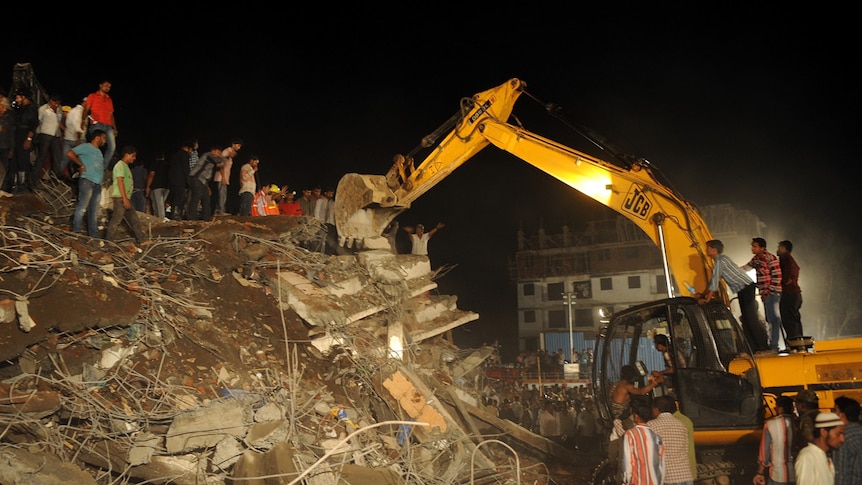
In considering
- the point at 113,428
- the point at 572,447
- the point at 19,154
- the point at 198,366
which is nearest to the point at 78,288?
the point at 198,366

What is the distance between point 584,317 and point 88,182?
37.6 metres

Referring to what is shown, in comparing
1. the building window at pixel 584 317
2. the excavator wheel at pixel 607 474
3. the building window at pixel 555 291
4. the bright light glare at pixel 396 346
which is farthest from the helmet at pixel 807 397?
the building window at pixel 555 291

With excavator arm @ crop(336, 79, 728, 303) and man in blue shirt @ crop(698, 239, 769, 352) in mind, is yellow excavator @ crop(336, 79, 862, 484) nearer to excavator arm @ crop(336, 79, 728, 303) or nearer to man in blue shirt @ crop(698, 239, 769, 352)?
excavator arm @ crop(336, 79, 728, 303)

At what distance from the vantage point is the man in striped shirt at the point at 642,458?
527 cm

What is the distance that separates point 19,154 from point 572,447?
1010 cm

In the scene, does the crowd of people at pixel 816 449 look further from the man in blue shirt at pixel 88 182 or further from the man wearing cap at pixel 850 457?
the man in blue shirt at pixel 88 182

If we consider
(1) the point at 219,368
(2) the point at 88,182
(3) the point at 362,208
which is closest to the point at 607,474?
(1) the point at 219,368

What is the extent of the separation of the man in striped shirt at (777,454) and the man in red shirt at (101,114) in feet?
29.7

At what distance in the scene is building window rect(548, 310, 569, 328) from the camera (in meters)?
42.1

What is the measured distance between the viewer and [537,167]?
9094mm

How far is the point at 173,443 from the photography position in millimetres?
5137

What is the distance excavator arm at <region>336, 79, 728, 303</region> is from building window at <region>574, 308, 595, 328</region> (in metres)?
33.0

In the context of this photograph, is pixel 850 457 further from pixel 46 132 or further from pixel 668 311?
pixel 46 132

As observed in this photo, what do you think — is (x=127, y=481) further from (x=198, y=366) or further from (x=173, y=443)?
(x=198, y=366)
